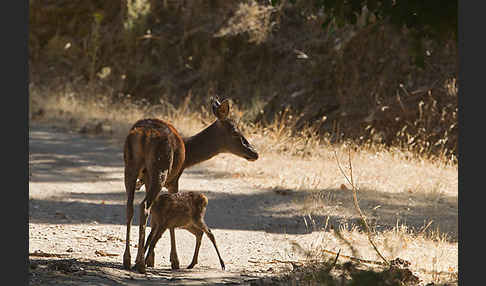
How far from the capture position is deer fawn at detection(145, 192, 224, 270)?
20.0 ft

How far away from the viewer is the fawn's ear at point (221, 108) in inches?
283

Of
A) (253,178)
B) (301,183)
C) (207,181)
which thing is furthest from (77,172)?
(301,183)

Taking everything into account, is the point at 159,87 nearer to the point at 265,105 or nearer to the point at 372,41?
the point at 265,105

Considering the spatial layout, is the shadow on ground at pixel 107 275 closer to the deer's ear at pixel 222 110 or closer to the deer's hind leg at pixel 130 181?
the deer's hind leg at pixel 130 181

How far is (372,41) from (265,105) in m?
3.11

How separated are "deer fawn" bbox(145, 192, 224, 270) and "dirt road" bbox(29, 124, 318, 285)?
1.00 feet

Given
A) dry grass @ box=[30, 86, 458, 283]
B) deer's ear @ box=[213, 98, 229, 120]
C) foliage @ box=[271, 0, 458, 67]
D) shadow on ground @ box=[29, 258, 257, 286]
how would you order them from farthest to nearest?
deer's ear @ box=[213, 98, 229, 120] < dry grass @ box=[30, 86, 458, 283] < shadow on ground @ box=[29, 258, 257, 286] < foliage @ box=[271, 0, 458, 67]

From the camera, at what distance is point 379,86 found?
55.1 feet

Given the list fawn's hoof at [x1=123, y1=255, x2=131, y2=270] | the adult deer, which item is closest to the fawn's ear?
the adult deer

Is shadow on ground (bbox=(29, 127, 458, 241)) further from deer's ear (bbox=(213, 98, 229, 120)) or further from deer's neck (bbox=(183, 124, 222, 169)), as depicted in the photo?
deer's ear (bbox=(213, 98, 229, 120))

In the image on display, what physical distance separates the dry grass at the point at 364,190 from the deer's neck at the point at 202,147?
1234 mm

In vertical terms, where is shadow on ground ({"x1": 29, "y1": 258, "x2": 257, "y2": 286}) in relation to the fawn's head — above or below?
below

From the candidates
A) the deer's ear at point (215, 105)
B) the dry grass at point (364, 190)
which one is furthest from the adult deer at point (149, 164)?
the dry grass at point (364, 190)

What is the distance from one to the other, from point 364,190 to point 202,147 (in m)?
3.50
